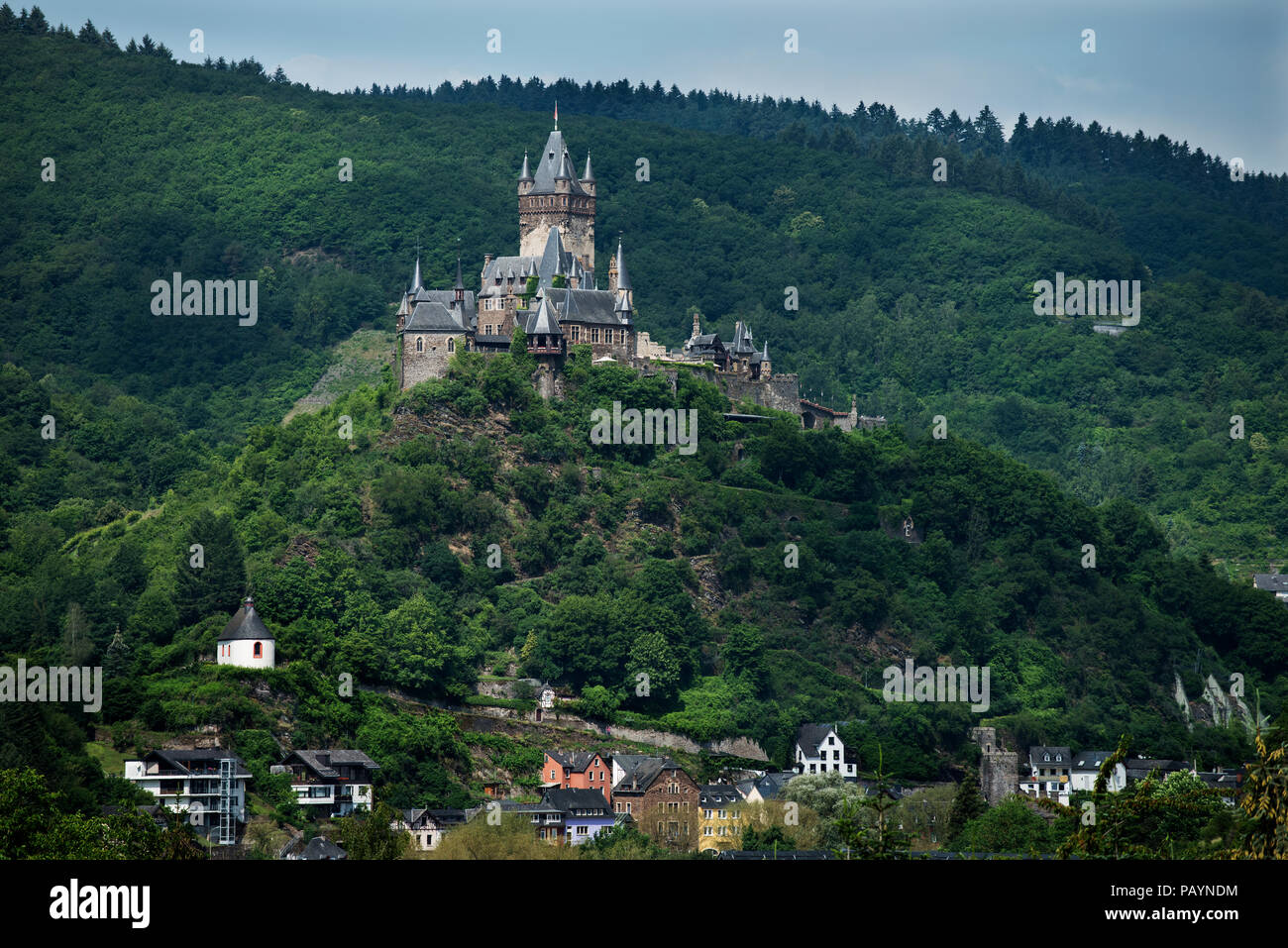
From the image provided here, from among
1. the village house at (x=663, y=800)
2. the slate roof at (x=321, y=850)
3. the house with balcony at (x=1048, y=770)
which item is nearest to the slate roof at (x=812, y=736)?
the house with balcony at (x=1048, y=770)

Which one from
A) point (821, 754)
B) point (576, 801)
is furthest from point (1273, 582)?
point (576, 801)

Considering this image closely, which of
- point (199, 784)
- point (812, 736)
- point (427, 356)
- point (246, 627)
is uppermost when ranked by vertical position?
point (427, 356)

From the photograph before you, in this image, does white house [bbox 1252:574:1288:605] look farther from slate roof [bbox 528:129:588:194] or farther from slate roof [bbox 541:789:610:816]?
slate roof [bbox 541:789:610:816]

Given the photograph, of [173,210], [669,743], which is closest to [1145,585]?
[669,743]

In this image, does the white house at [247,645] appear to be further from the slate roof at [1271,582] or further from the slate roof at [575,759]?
the slate roof at [1271,582]

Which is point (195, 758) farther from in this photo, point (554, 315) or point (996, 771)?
point (554, 315)
